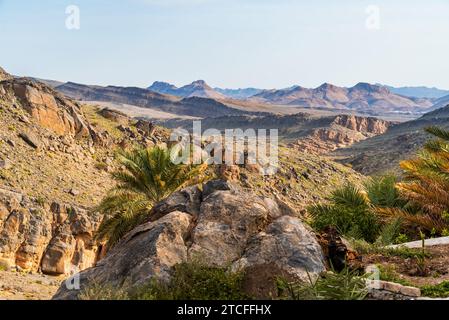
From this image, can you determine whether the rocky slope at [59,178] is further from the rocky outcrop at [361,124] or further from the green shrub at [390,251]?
the rocky outcrop at [361,124]

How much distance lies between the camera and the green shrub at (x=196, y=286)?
286 inches

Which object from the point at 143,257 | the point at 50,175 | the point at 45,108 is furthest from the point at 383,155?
the point at 143,257

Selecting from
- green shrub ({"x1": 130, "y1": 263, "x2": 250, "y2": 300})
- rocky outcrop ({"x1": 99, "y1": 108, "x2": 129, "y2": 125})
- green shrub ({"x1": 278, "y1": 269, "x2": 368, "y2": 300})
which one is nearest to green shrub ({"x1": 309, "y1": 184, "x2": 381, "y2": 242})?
green shrub ({"x1": 278, "y1": 269, "x2": 368, "y2": 300})

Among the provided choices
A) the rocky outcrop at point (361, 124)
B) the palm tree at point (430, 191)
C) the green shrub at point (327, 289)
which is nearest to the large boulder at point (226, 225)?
the green shrub at point (327, 289)

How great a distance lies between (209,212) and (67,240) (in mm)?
19578

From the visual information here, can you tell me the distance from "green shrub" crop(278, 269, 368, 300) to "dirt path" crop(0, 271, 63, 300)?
45.4 ft

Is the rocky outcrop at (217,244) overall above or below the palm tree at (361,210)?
above

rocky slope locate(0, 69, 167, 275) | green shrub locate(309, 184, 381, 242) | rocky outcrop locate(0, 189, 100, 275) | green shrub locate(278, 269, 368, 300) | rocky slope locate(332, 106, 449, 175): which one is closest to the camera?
green shrub locate(278, 269, 368, 300)

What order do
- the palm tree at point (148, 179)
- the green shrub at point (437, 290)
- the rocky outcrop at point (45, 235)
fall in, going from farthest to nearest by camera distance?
the rocky outcrop at point (45, 235) < the palm tree at point (148, 179) < the green shrub at point (437, 290)

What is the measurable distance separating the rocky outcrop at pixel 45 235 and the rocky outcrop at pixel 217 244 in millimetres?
18207

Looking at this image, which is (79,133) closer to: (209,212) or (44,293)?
(44,293)

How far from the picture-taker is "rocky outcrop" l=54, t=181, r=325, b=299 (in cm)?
798

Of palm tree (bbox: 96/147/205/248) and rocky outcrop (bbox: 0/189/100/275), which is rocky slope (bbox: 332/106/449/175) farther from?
palm tree (bbox: 96/147/205/248)
